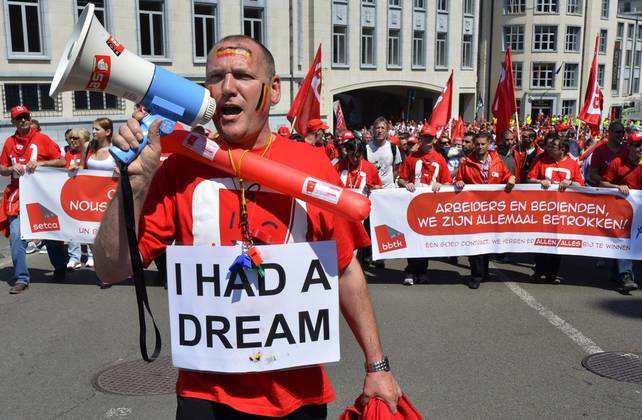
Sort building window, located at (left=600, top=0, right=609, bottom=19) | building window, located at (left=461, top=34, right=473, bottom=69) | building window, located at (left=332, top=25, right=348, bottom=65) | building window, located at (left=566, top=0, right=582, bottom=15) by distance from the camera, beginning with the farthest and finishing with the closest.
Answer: building window, located at (left=600, top=0, right=609, bottom=19)
building window, located at (left=566, top=0, right=582, bottom=15)
building window, located at (left=461, top=34, right=473, bottom=69)
building window, located at (left=332, top=25, right=348, bottom=65)

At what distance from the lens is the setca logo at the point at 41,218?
780cm

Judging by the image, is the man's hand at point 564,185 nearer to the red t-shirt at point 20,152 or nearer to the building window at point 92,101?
the red t-shirt at point 20,152

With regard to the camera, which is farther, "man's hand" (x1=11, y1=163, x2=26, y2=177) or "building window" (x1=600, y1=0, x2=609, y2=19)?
"building window" (x1=600, y1=0, x2=609, y2=19)

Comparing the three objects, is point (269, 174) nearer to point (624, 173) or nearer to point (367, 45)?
point (624, 173)

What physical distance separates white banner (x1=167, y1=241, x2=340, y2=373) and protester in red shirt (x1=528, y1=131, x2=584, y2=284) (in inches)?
240

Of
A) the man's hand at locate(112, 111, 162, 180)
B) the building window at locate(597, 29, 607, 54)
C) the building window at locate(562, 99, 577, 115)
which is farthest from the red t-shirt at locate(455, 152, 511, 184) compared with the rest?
the building window at locate(597, 29, 607, 54)

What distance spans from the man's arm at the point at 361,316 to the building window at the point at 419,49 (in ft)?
133

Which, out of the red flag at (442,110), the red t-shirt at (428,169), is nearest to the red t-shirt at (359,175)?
the red t-shirt at (428,169)

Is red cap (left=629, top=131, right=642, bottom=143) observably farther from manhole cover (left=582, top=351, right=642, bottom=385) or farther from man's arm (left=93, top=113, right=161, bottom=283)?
man's arm (left=93, top=113, right=161, bottom=283)

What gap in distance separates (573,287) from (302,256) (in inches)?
245

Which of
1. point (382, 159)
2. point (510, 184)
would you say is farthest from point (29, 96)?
point (510, 184)

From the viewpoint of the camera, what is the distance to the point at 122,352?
5.36 m

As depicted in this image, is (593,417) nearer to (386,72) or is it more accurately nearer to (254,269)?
(254,269)

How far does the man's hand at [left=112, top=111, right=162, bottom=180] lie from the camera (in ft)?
6.66
